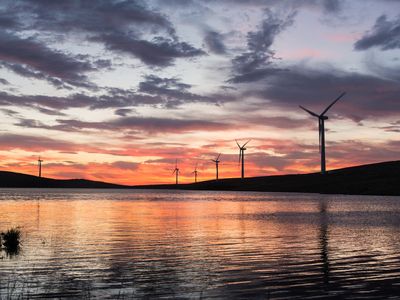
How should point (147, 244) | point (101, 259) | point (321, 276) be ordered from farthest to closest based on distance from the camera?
point (147, 244) → point (101, 259) → point (321, 276)

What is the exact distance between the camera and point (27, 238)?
48938 mm

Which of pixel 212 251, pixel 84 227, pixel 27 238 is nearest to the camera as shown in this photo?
pixel 212 251

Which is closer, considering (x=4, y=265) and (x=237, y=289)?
(x=237, y=289)

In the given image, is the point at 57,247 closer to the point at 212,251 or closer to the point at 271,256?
the point at 212,251

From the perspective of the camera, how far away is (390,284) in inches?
1061

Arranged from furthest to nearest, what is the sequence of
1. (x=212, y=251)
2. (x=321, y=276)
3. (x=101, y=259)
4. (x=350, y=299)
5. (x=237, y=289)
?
1. (x=212, y=251)
2. (x=101, y=259)
3. (x=321, y=276)
4. (x=237, y=289)
5. (x=350, y=299)

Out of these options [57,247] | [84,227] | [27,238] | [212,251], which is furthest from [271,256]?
[84,227]

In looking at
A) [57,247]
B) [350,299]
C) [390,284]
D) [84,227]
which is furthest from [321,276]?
[84,227]

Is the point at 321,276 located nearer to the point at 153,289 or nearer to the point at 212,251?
the point at 153,289

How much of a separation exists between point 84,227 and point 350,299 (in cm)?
4439

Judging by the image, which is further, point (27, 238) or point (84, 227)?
point (84, 227)

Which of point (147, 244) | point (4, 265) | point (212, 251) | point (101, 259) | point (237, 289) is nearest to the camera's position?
point (237, 289)

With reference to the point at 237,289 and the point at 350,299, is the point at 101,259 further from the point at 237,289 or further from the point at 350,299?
the point at 350,299

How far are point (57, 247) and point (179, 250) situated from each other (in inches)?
398
